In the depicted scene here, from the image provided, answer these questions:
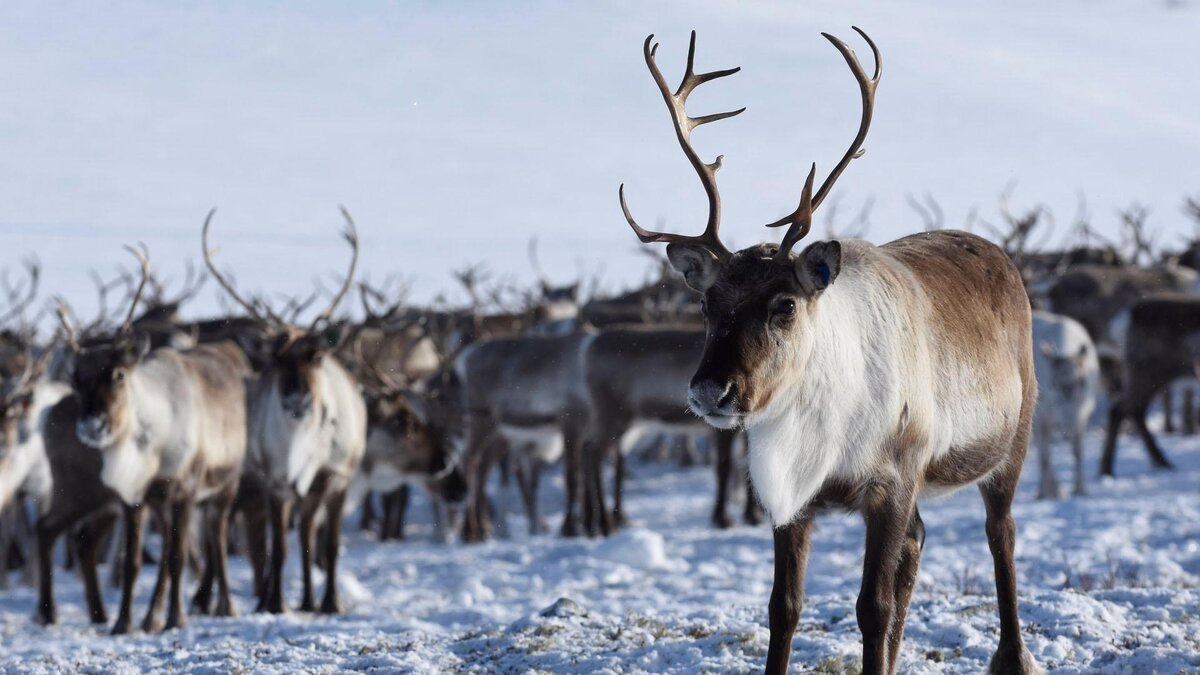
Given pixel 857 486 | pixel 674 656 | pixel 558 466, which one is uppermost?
pixel 857 486

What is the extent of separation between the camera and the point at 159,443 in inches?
305

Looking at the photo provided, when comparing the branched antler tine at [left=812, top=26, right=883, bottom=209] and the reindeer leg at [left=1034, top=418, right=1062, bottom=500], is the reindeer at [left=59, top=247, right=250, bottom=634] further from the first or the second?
the reindeer leg at [left=1034, top=418, right=1062, bottom=500]

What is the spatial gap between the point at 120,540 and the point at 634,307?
966 cm

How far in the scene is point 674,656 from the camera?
4539 millimetres

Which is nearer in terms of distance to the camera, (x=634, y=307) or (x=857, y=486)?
(x=857, y=486)

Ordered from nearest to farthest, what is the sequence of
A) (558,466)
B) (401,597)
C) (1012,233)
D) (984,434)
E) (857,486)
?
(857,486)
(984,434)
(401,597)
(1012,233)
(558,466)

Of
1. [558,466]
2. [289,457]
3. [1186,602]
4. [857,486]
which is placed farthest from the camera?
[558,466]

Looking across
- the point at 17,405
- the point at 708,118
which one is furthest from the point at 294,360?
the point at 708,118

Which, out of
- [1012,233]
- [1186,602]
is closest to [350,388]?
[1186,602]

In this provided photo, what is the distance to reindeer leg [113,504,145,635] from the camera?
7.33 m

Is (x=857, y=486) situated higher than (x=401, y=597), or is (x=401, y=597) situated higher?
(x=857, y=486)

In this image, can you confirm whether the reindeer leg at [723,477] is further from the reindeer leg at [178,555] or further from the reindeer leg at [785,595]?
the reindeer leg at [785,595]

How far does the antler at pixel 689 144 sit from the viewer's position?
3.98m

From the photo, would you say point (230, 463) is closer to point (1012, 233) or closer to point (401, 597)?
point (401, 597)
